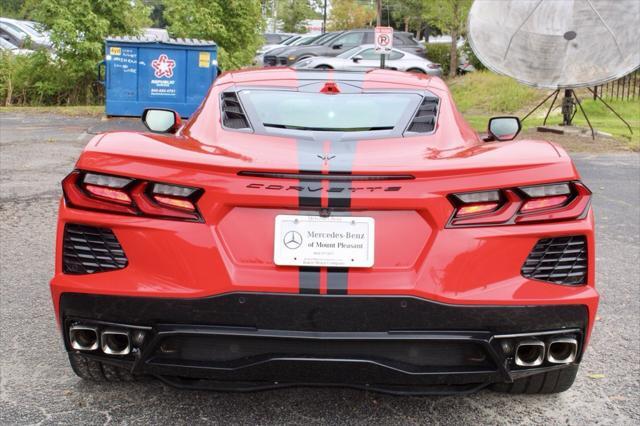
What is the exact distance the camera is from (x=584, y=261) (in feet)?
9.11

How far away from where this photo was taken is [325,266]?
259cm

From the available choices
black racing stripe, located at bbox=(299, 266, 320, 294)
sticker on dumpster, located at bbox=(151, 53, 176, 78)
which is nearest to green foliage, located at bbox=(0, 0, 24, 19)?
sticker on dumpster, located at bbox=(151, 53, 176, 78)

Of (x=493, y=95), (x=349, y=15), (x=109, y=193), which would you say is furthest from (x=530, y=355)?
(x=349, y=15)

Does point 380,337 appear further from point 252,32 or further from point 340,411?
point 252,32

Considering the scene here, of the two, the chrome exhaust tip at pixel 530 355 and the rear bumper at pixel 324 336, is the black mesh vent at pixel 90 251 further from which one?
the chrome exhaust tip at pixel 530 355

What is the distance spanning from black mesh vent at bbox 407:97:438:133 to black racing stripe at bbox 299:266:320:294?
41.3 inches

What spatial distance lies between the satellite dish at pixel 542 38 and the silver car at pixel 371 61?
7.97 meters

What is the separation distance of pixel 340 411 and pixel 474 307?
3.01 feet

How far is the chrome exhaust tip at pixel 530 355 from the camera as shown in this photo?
9.00 feet

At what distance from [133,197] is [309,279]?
2.36 feet

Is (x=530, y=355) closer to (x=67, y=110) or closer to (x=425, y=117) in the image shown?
(x=425, y=117)

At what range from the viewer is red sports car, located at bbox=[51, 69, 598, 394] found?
8.49 feet

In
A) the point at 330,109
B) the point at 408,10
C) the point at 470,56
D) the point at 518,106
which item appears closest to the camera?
the point at 330,109

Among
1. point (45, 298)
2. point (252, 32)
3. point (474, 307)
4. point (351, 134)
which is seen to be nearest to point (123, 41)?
point (252, 32)
